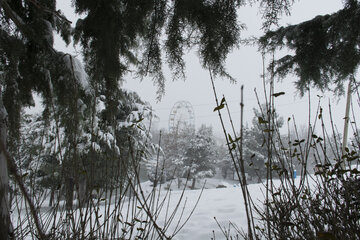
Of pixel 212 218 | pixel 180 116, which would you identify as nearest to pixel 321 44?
pixel 212 218

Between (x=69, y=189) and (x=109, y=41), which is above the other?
(x=109, y=41)

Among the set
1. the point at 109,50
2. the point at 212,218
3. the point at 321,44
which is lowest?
the point at 212,218

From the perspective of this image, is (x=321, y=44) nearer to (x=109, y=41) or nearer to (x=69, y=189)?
(x=109, y=41)

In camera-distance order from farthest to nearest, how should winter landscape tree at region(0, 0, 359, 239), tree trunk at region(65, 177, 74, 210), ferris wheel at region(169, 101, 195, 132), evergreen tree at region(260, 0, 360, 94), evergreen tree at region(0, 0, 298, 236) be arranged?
1. ferris wheel at region(169, 101, 195, 132)
2. evergreen tree at region(260, 0, 360, 94)
3. evergreen tree at region(0, 0, 298, 236)
4. winter landscape tree at region(0, 0, 359, 239)
5. tree trunk at region(65, 177, 74, 210)

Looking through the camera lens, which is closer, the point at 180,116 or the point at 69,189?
the point at 69,189

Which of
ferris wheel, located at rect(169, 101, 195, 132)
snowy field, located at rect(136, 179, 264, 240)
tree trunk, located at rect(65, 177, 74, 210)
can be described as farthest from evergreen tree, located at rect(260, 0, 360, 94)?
ferris wheel, located at rect(169, 101, 195, 132)

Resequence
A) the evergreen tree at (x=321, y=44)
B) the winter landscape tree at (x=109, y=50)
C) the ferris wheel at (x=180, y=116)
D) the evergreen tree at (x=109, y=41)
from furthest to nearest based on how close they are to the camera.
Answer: the ferris wheel at (x=180, y=116) < the evergreen tree at (x=321, y=44) < the evergreen tree at (x=109, y=41) < the winter landscape tree at (x=109, y=50)

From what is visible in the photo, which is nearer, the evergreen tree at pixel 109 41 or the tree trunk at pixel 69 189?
the tree trunk at pixel 69 189

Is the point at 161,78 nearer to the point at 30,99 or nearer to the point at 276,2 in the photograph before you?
the point at 276,2

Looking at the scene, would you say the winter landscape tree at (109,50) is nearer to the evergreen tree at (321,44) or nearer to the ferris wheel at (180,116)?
the evergreen tree at (321,44)

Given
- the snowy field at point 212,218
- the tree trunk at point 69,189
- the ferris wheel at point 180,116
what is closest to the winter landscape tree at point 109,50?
the tree trunk at point 69,189

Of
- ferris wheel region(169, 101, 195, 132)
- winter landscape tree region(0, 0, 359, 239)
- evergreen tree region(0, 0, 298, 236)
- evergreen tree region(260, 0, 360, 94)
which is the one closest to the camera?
winter landscape tree region(0, 0, 359, 239)

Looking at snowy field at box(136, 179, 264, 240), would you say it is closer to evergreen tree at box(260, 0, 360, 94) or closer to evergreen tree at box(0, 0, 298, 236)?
evergreen tree at box(260, 0, 360, 94)

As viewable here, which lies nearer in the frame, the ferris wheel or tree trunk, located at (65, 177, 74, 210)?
tree trunk, located at (65, 177, 74, 210)
